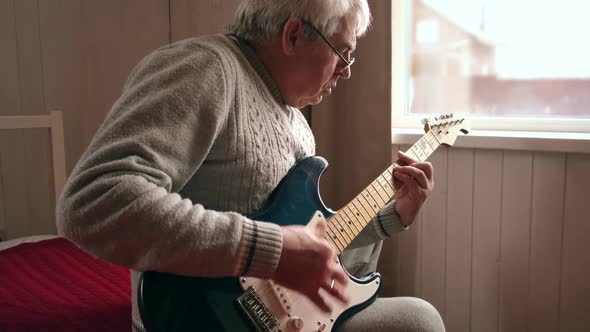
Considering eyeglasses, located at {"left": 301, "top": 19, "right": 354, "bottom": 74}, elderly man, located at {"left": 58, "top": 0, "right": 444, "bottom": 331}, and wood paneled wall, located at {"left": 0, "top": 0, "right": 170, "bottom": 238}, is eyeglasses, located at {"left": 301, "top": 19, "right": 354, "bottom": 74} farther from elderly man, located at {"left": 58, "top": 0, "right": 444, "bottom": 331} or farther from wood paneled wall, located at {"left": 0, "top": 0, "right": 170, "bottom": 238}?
wood paneled wall, located at {"left": 0, "top": 0, "right": 170, "bottom": 238}

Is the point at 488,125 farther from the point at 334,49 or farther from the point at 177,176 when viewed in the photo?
the point at 177,176

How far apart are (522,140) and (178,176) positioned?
117 cm

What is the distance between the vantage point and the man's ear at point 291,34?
97 centimetres

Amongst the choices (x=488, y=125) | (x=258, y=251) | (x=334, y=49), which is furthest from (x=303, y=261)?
(x=488, y=125)

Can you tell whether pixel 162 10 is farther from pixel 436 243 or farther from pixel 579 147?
pixel 579 147

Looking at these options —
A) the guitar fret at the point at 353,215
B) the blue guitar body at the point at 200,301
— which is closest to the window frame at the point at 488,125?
the guitar fret at the point at 353,215

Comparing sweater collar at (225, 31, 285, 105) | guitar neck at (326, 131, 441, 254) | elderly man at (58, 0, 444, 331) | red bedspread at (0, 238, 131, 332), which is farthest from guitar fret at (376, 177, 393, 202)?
red bedspread at (0, 238, 131, 332)

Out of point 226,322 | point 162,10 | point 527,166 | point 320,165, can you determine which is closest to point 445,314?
point 527,166

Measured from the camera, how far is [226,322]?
0.83 m

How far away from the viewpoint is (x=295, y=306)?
920mm

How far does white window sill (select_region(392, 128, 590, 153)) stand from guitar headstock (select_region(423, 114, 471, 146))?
26 cm

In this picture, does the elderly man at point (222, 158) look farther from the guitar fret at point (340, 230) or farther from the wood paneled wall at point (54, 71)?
the wood paneled wall at point (54, 71)

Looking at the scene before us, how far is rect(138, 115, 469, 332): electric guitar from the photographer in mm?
799

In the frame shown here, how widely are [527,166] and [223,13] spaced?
1.22 meters
